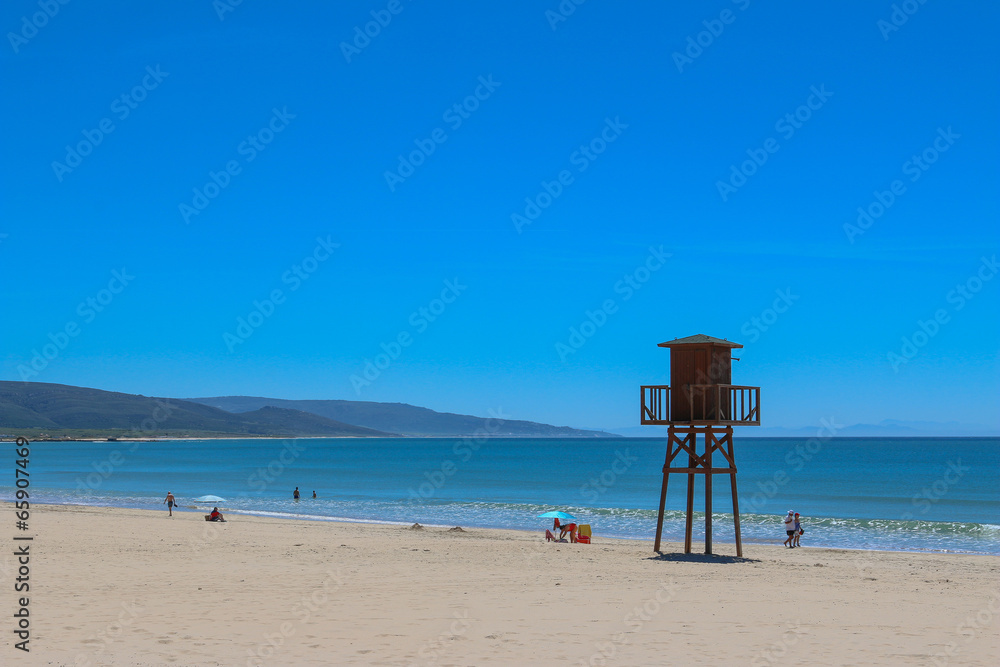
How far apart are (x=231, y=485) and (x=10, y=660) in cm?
5548

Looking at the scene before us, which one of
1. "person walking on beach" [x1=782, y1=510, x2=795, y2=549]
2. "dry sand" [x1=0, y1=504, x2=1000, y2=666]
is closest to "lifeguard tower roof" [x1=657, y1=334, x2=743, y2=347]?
"dry sand" [x1=0, y1=504, x2=1000, y2=666]

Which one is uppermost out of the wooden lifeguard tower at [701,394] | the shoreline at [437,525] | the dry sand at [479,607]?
the wooden lifeguard tower at [701,394]

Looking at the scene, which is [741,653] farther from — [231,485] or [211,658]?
[231,485]

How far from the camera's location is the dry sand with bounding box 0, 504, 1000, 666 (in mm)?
9625

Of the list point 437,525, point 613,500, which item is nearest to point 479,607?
point 437,525

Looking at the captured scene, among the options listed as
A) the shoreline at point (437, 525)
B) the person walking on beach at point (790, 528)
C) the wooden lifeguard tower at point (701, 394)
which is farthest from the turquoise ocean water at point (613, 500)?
the wooden lifeguard tower at point (701, 394)

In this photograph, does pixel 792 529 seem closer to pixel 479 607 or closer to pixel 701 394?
pixel 701 394

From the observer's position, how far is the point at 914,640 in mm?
10633

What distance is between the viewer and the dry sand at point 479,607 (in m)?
9.62

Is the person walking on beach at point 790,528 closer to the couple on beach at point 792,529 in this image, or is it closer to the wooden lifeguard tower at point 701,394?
the couple on beach at point 792,529

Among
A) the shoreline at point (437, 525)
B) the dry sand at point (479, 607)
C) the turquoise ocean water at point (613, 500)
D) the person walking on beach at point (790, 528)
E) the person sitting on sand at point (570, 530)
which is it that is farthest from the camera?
the turquoise ocean water at point (613, 500)

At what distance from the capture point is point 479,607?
12531 millimetres

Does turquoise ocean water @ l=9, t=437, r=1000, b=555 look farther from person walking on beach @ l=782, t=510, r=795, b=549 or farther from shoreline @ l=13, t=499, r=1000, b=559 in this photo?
person walking on beach @ l=782, t=510, r=795, b=549

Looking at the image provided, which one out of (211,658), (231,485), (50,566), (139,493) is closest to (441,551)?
(50,566)
